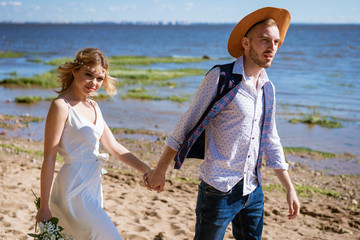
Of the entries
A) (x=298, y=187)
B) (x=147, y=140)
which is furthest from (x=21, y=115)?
(x=298, y=187)

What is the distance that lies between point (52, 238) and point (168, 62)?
37145 mm

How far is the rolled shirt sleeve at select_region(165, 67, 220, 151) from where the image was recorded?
2910 millimetres

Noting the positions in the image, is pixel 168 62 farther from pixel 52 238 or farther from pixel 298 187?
pixel 52 238

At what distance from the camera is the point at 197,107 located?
2953mm

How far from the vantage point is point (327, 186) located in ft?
25.9

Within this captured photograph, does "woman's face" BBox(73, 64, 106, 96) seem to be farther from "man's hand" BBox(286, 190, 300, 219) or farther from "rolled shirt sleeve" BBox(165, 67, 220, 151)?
"man's hand" BBox(286, 190, 300, 219)

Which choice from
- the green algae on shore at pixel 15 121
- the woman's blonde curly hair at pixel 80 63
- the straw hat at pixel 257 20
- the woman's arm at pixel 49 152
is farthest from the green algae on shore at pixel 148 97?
the woman's arm at pixel 49 152

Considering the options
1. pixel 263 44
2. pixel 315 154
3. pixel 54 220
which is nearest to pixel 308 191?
pixel 315 154

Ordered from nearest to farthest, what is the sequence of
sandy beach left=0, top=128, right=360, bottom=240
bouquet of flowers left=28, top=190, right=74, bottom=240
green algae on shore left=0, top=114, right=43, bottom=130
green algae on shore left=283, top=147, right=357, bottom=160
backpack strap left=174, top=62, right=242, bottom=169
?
1. bouquet of flowers left=28, top=190, right=74, bottom=240
2. backpack strap left=174, top=62, right=242, bottom=169
3. sandy beach left=0, top=128, right=360, bottom=240
4. green algae on shore left=283, top=147, right=357, bottom=160
5. green algae on shore left=0, top=114, right=43, bottom=130

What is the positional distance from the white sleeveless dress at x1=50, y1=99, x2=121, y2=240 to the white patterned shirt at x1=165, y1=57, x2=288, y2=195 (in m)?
0.58

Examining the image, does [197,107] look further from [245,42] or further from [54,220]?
[54,220]

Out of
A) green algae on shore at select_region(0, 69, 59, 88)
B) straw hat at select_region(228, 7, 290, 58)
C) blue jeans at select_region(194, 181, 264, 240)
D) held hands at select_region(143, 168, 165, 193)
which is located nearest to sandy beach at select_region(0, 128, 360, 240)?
held hands at select_region(143, 168, 165, 193)

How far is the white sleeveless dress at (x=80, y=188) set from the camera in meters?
2.76

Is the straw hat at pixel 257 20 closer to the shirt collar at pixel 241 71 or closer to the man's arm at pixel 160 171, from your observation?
the shirt collar at pixel 241 71
